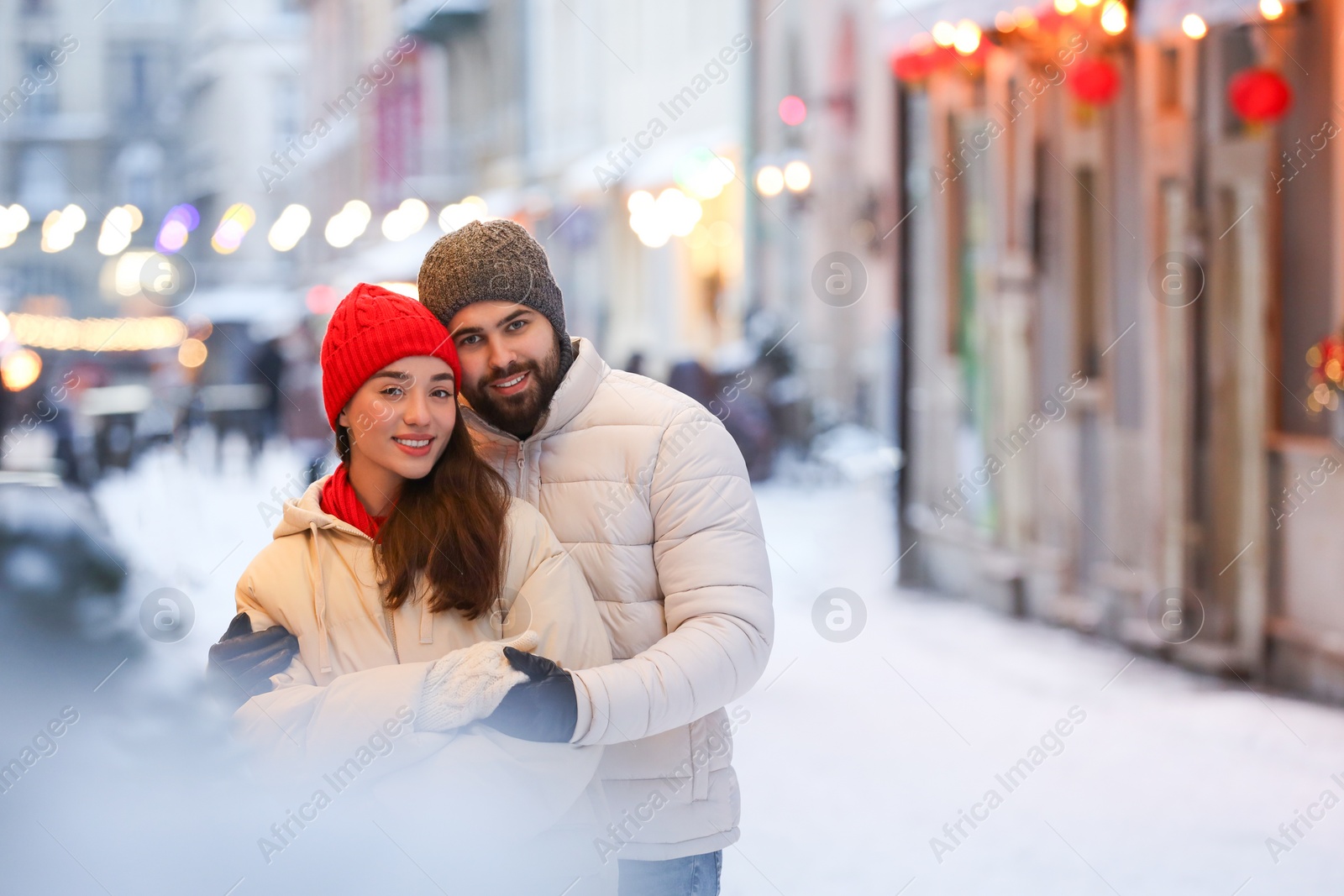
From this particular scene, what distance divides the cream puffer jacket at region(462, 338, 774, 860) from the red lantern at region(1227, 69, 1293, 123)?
508cm

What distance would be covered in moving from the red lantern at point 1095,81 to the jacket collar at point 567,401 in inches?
246

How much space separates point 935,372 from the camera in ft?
32.8

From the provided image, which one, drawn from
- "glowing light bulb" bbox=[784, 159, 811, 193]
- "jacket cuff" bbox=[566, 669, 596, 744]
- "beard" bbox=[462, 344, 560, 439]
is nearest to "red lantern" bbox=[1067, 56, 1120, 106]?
"beard" bbox=[462, 344, 560, 439]

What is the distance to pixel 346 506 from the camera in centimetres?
226

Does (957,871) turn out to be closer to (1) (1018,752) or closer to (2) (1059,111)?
(1) (1018,752)

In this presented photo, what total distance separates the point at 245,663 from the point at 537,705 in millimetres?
415

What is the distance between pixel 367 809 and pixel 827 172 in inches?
599

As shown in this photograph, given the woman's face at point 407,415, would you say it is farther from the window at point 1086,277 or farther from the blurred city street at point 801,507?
the window at point 1086,277

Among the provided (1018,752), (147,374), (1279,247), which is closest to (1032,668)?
(1018,752)

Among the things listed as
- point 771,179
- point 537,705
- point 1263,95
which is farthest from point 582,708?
point 771,179

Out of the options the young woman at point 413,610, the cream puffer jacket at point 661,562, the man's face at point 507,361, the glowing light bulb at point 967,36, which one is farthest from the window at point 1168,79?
the young woman at point 413,610

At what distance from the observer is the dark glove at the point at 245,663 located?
2.03m

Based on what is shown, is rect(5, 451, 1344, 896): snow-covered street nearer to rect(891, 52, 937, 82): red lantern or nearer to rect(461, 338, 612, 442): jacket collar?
rect(461, 338, 612, 442): jacket collar

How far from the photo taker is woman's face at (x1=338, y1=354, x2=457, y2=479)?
2195 mm
